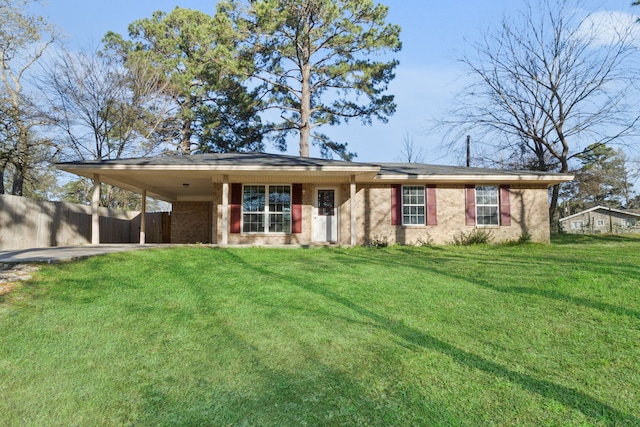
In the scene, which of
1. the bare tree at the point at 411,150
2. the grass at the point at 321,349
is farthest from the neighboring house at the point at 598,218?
the grass at the point at 321,349

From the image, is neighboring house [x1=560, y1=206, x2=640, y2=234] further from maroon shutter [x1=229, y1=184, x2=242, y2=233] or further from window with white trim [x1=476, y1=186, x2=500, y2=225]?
maroon shutter [x1=229, y1=184, x2=242, y2=233]

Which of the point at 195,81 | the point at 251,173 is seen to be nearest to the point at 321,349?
the point at 251,173

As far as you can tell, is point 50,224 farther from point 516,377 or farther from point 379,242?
point 516,377

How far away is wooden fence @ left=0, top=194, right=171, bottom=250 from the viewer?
10477 mm

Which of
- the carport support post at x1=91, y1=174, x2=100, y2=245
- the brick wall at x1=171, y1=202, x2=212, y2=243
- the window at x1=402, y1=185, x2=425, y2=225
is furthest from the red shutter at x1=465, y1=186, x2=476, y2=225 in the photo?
the carport support post at x1=91, y1=174, x2=100, y2=245

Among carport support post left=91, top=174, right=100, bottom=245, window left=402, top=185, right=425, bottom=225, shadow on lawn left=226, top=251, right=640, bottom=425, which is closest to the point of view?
shadow on lawn left=226, top=251, right=640, bottom=425

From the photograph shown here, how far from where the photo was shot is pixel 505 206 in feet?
43.3

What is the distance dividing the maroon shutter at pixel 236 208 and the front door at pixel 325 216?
7.94 ft

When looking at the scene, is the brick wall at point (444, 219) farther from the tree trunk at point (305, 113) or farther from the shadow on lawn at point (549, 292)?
the tree trunk at point (305, 113)

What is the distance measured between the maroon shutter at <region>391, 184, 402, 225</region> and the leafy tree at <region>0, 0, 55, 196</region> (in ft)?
40.7

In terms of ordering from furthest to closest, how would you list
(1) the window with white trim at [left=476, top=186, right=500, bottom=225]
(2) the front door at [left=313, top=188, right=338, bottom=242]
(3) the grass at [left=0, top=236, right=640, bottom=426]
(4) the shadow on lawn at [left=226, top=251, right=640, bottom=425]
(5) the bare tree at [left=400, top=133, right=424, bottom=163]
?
1. (5) the bare tree at [left=400, top=133, right=424, bottom=163]
2. (1) the window with white trim at [left=476, top=186, right=500, bottom=225]
3. (2) the front door at [left=313, top=188, right=338, bottom=242]
4. (3) the grass at [left=0, top=236, right=640, bottom=426]
5. (4) the shadow on lawn at [left=226, top=251, right=640, bottom=425]

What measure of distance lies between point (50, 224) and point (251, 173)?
265 inches

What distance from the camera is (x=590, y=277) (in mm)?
6059

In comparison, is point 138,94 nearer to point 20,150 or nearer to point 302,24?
point 20,150
